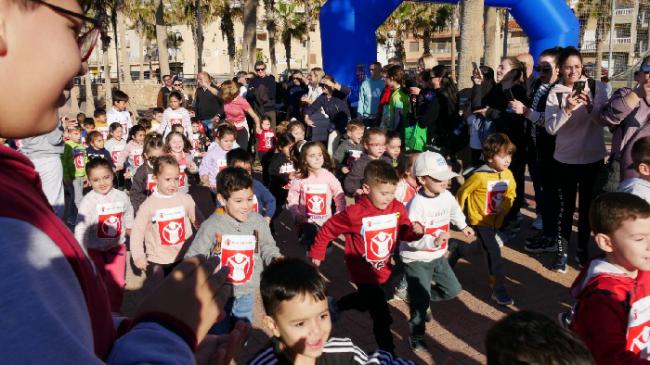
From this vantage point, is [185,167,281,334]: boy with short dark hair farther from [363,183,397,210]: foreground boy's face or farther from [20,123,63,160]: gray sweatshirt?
[20,123,63,160]: gray sweatshirt

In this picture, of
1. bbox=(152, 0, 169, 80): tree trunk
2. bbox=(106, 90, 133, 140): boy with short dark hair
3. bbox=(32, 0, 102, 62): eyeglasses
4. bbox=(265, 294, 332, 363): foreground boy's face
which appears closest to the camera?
bbox=(32, 0, 102, 62): eyeglasses

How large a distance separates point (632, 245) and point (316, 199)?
3619 millimetres

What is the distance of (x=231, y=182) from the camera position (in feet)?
13.7

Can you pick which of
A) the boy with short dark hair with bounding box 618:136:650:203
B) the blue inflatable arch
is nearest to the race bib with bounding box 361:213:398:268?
the boy with short dark hair with bounding box 618:136:650:203

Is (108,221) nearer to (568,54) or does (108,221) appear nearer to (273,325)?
(273,325)

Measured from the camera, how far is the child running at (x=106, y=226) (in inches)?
187

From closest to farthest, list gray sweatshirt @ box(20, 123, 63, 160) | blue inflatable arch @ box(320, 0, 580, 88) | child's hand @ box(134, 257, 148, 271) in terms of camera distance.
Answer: child's hand @ box(134, 257, 148, 271) → gray sweatshirt @ box(20, 123, 63, 160) → blue inflatable arch @ box(320, 0, 580, 88)

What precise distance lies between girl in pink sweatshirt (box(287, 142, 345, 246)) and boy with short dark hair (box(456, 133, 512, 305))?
1.41m

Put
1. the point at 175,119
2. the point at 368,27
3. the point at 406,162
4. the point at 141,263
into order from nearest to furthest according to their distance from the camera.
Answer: the point at 141,263 → the point at 406,162 → the point at 175,119 → the point at 368,27

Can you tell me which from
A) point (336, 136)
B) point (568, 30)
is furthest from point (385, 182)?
point (568, 30)

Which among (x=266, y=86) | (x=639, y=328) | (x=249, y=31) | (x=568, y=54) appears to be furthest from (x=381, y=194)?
(x=249, y=31)

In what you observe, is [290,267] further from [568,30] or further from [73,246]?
[568,30]

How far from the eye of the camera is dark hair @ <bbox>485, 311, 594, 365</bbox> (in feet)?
5.44

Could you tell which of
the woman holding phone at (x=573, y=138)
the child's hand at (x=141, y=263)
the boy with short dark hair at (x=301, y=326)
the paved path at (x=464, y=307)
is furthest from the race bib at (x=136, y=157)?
the boy with short dark hair at (x=301, y=326)
